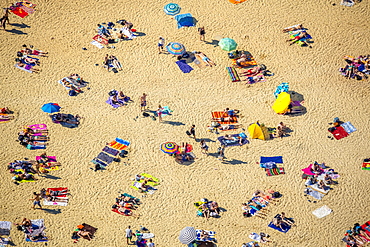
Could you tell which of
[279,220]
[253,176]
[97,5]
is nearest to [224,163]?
[253,176]

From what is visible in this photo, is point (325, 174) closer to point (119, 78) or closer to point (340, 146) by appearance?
point (340, 146)

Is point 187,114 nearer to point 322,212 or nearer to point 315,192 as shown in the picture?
point 315,192

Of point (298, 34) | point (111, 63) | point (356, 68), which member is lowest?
point (111, 63)

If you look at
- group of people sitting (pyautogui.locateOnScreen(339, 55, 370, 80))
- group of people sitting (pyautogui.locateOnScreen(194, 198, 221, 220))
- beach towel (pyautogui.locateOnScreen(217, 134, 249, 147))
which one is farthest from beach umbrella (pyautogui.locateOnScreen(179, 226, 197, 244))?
group of people sitting (pyautogui.locateOnScreen(339, 55, 370, 80))

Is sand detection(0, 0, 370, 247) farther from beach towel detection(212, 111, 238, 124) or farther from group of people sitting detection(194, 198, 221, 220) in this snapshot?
beach towel detection(212, 111, 238, 124)

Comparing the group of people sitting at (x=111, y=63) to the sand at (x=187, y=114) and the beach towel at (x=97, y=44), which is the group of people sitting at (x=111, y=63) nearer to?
the sand at (x=187, y=114)

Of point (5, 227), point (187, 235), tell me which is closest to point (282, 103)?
point (187, 235)
